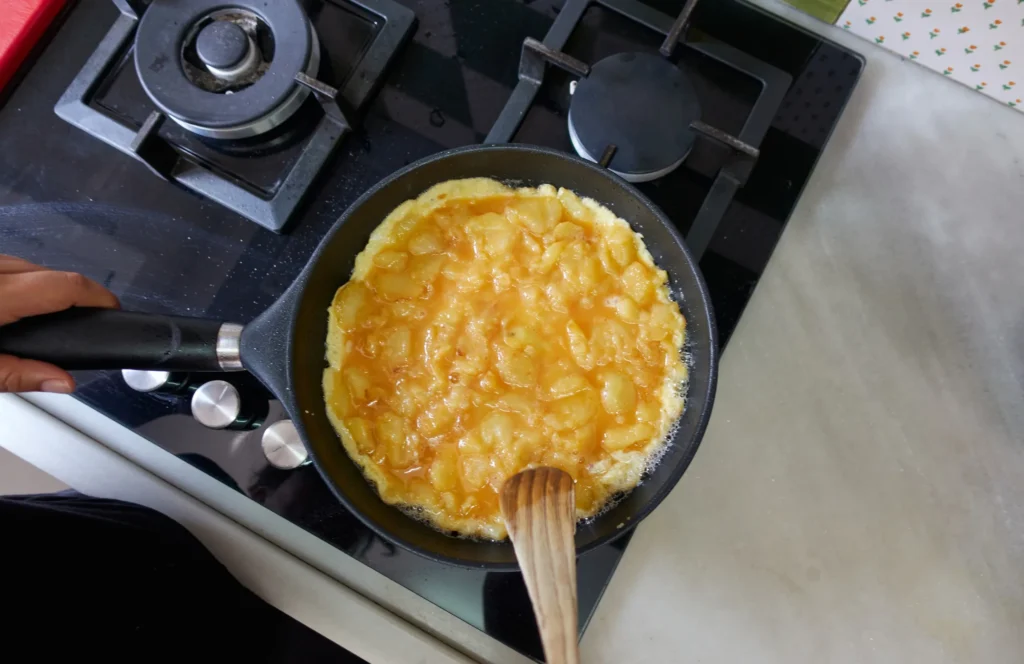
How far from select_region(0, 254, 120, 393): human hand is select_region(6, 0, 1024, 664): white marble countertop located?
33cm

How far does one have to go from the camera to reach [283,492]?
1243 millimetres

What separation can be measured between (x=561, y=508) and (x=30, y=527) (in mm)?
830

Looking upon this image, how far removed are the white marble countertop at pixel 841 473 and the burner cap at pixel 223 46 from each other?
0.74m

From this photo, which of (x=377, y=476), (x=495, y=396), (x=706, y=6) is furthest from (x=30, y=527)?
(x=706, y=6)

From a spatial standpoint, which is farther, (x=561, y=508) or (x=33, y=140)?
(x=33, y=140)

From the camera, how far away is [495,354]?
1.20m

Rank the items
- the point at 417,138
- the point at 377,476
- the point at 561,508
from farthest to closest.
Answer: the point at 417,138 → the point at 377,476 → the point at 561,508

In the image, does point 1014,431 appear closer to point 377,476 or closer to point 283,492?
point 377,476

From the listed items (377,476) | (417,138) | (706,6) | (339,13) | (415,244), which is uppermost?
(706,6)

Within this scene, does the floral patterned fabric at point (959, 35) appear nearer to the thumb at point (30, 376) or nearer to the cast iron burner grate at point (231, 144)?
the cast iron burner grate at point (231, 144)

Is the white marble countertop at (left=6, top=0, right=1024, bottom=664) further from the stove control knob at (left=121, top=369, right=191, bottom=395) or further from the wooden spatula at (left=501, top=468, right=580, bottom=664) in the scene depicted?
the wooden spatula at (left=501, top=468, right=580, bottom=664)

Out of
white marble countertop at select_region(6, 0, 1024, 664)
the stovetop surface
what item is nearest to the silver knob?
the stovetop surface

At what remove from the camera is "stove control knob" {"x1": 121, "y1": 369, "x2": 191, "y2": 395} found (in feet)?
4.02

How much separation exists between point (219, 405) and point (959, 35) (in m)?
1.53
